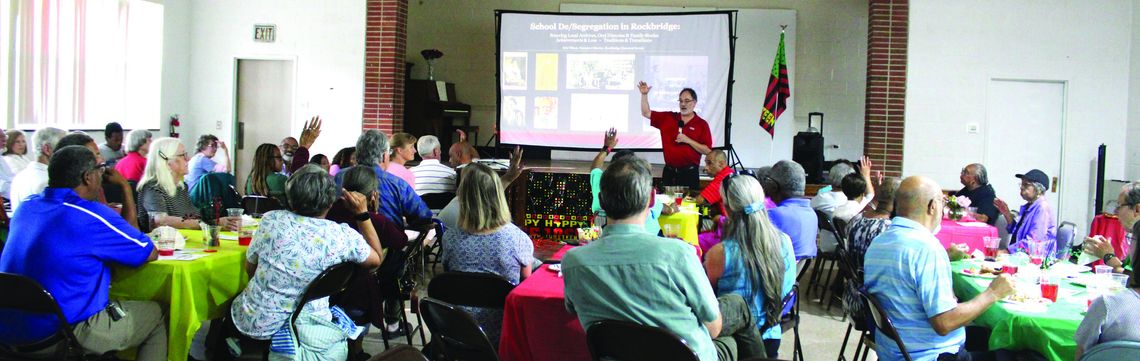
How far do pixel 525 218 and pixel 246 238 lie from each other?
5.46 metres

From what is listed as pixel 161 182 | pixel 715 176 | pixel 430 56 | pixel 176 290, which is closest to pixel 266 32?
pixel 430 56

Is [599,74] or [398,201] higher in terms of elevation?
[599,74]

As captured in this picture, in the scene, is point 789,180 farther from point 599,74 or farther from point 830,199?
point 599,74

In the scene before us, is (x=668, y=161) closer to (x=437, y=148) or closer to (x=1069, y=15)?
(x=437, y=148)

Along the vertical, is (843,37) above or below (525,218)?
above

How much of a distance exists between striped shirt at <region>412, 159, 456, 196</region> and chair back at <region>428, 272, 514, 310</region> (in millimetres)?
3720

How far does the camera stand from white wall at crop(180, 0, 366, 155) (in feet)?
36.8

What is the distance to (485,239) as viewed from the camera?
388 cm

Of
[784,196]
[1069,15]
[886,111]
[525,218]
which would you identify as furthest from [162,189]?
[1069,15]

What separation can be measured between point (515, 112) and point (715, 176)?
4636 mm

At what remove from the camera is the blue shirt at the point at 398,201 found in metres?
5.50

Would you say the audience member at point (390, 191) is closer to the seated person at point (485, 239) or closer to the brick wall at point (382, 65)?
the seated person at point (485, 239)

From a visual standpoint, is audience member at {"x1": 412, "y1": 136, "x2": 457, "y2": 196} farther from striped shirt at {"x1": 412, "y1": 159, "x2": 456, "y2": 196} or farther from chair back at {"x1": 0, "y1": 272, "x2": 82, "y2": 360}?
chair back at {"x1": 0, "y1": 272, "x2": 82, "y2": 360}

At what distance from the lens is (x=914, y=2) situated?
413 inches
